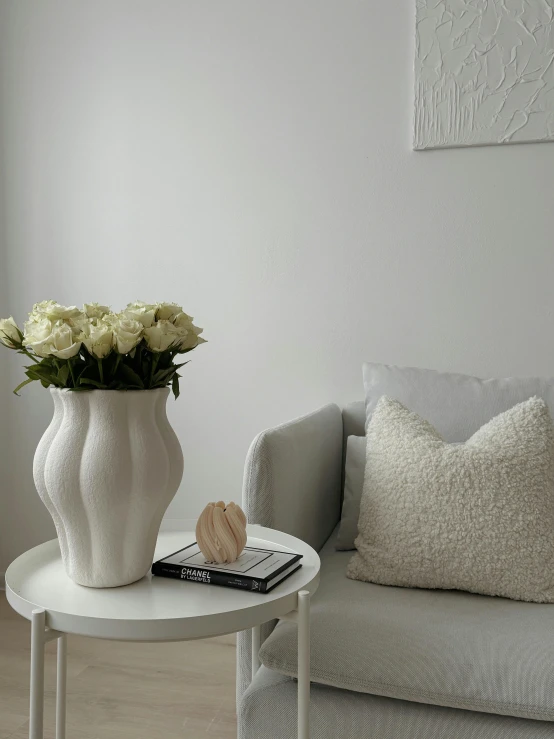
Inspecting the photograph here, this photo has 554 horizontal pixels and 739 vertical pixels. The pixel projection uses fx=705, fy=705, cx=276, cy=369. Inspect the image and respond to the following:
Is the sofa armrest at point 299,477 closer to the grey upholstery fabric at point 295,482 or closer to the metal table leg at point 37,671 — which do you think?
the grey upholstery fabric at point 295,482

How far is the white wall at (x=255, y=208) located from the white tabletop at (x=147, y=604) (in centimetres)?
101

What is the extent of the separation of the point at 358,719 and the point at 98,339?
796mm

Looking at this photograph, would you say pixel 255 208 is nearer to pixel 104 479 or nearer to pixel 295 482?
pixel 295 482

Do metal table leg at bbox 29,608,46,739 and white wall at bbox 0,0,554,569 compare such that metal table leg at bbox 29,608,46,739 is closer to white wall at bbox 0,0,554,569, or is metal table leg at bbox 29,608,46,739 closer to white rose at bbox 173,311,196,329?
white rose at bbox 173,311,196,329

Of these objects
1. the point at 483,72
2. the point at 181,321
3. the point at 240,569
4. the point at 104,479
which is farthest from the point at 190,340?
the point at 483,72

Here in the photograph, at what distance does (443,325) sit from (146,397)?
3.76ft

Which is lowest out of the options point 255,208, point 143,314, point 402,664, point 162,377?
point 402,664

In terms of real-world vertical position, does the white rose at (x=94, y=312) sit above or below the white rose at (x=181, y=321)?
above

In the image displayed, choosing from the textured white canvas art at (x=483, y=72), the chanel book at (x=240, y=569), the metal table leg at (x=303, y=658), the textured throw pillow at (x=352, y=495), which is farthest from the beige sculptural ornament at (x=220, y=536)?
the textured white canvas art at (x=483, y=72)

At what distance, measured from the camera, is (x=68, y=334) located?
3.42ft

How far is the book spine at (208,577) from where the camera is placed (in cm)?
109

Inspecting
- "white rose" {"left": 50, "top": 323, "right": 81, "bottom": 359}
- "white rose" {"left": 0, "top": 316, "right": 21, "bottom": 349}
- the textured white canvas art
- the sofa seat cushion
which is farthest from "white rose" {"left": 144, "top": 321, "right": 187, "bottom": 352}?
the textured white canvas art

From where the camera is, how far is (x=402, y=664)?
3.96 ft

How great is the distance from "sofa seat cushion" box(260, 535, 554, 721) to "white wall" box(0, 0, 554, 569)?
854 millimetres
